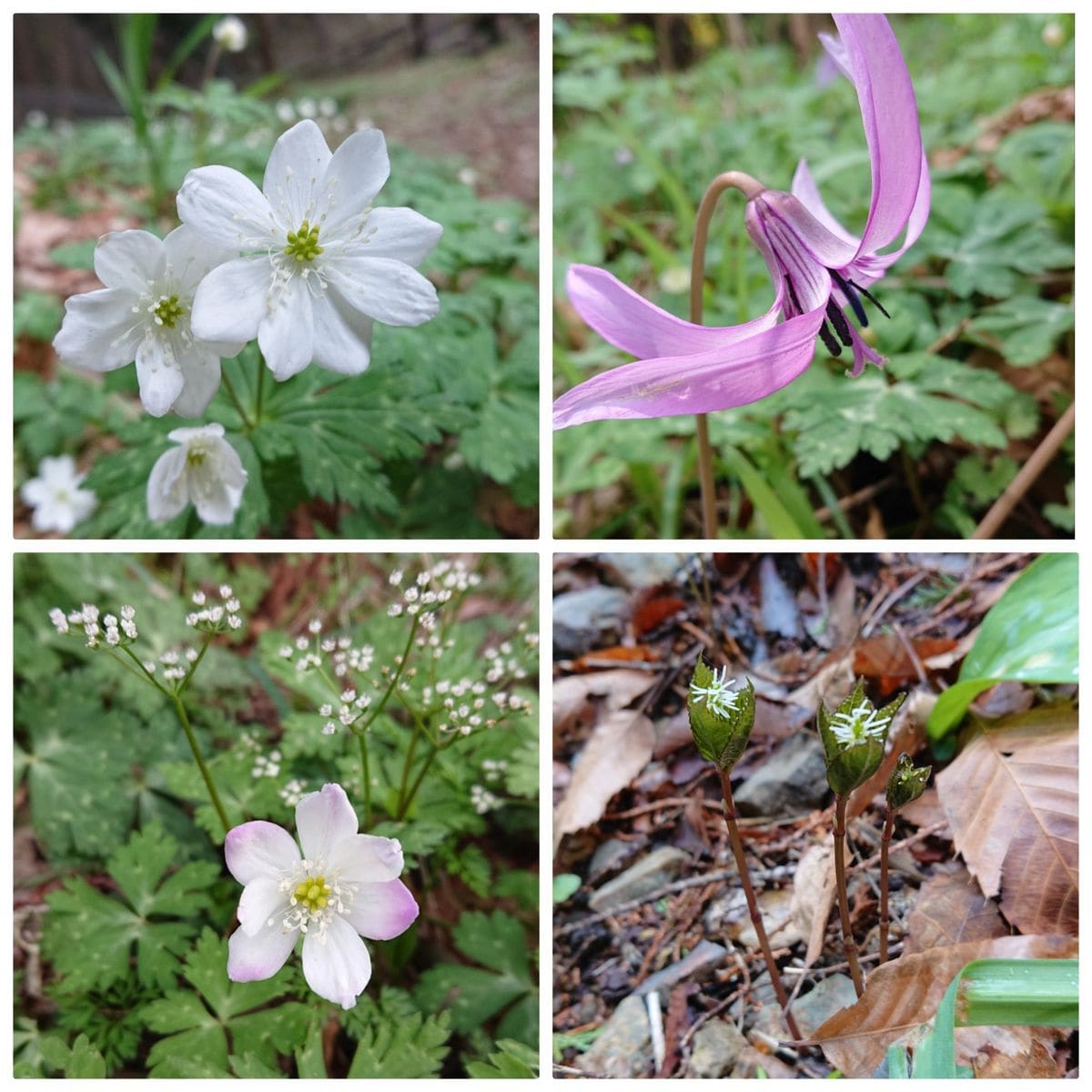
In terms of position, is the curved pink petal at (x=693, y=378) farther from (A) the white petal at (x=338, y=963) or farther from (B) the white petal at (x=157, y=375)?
(A) the white petal at (x=338, y=963)

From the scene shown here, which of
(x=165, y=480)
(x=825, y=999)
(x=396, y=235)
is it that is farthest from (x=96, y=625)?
(x=825, y=999)

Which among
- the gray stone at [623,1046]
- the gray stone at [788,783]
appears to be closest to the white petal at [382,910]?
the gray stone at [623,1046]

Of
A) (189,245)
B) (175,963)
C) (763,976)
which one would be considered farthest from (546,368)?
(175,963)

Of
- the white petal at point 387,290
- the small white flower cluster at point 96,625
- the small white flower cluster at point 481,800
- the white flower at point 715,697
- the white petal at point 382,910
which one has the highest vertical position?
the white petal at point 387,290

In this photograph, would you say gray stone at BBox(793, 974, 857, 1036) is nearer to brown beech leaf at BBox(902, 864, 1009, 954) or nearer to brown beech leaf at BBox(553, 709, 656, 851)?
brown beech leaf at BBox(902, 864, 1009, 954)

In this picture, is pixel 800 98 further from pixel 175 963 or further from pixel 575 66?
pixel 175 963

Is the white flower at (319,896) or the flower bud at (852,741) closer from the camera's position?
the flower bud at (852,741)

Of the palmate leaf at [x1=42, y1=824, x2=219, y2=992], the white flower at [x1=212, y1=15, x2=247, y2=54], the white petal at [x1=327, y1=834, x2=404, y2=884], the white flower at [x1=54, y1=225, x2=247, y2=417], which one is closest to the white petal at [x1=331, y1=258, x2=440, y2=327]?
the white flower at [x1=54, y1=225, x2=247, y2=417]
